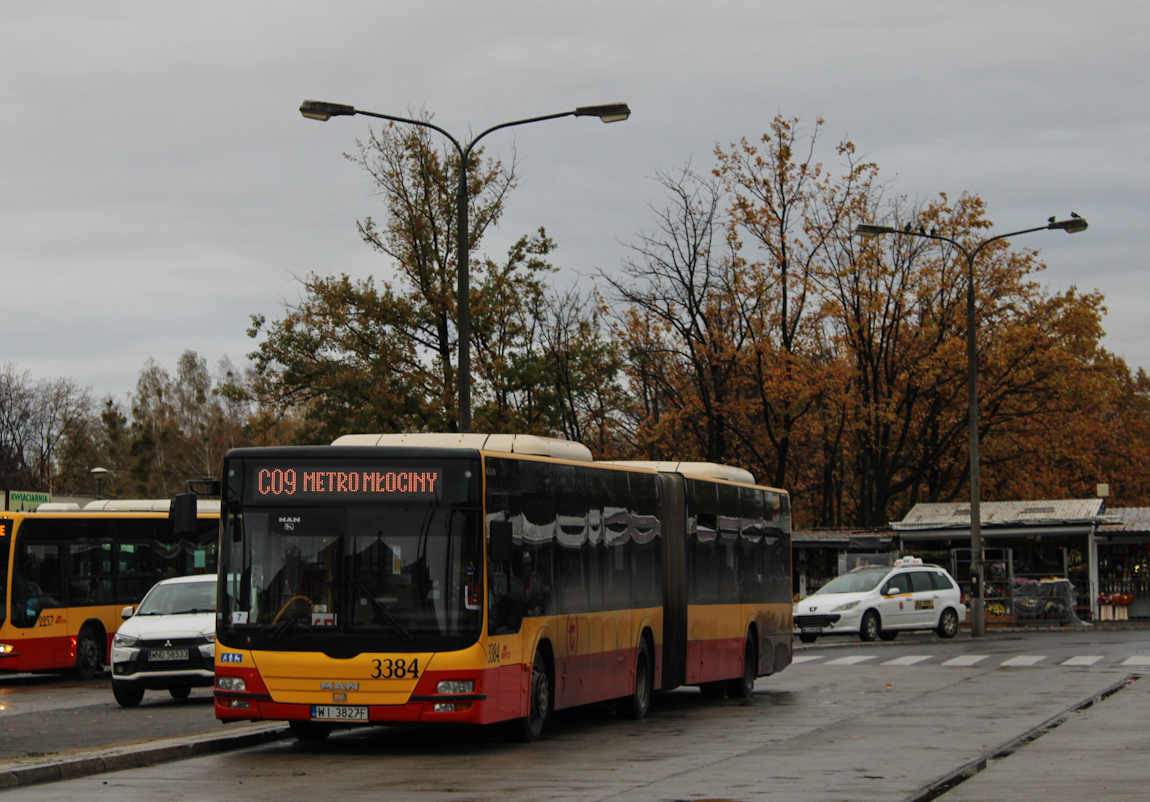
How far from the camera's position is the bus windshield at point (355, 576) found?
13586 millimetres

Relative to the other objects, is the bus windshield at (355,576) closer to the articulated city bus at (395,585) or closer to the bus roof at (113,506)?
the articulated city bus at (395,585)

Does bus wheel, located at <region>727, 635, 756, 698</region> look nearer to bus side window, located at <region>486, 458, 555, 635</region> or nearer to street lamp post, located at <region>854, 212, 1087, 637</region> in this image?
bus side window, located at <region>486, 458, 555, 635</region>

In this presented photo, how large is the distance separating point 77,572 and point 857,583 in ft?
58.8

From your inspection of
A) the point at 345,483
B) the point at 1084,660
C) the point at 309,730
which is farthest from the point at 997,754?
the point at 1084,660

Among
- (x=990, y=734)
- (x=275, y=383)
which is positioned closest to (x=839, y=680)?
(x=990, y=734)

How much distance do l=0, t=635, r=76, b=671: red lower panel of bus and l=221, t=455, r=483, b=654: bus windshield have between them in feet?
45.0

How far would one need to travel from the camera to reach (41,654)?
26422 millimetres

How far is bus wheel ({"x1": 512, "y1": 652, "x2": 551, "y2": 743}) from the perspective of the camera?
1467 centimetres

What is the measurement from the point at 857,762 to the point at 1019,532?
33.2m

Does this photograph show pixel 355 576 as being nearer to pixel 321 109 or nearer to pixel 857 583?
pixel 321 109

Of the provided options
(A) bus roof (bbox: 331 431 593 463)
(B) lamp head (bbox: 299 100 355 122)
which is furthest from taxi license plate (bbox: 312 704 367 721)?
(B) lamp head (bbox: 299 100 355 122)

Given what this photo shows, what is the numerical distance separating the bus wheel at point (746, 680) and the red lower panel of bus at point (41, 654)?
11.7 meters

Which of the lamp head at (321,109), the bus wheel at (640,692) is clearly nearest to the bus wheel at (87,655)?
the lamp head at (321,109)

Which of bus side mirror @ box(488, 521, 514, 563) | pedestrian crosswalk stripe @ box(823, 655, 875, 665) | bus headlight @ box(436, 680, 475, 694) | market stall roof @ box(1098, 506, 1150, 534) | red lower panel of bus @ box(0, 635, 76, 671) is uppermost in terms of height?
market stall roof @ box(1098, 506, 1150, 534)
